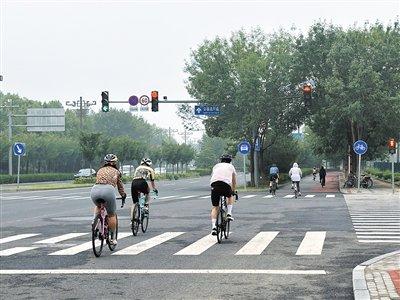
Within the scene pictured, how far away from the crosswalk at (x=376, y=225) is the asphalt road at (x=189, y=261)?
0.43m

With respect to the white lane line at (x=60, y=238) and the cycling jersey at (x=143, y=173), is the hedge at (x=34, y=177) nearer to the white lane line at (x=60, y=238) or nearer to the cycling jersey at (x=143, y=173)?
the white lane line at (x=60, y=238)

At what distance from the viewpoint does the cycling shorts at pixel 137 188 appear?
14.5 m

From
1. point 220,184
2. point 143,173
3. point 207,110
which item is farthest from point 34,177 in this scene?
point 220,184

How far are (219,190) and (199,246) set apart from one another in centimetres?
124

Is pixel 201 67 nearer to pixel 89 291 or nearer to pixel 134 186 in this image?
pixel 134 186

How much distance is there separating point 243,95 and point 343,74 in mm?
6911

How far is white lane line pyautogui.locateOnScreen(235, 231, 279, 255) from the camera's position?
1169 cm

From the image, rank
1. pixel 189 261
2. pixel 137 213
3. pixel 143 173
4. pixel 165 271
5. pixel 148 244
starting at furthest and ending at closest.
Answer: pixel 137 213, pixel 143 173, pixel 148 244, pixel 189 261, pixel 165 271

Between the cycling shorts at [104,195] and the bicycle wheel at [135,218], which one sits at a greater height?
the cycling shorts at [104,195]

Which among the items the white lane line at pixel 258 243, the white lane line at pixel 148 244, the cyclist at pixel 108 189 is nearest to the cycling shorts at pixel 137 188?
the white lane line at pixel 148 244

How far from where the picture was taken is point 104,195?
11234 millimetres

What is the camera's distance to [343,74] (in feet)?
138

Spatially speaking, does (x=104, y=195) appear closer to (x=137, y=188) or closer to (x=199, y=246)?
(x=199, y=246)

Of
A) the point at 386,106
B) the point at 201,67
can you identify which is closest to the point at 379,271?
the point at 386,106
